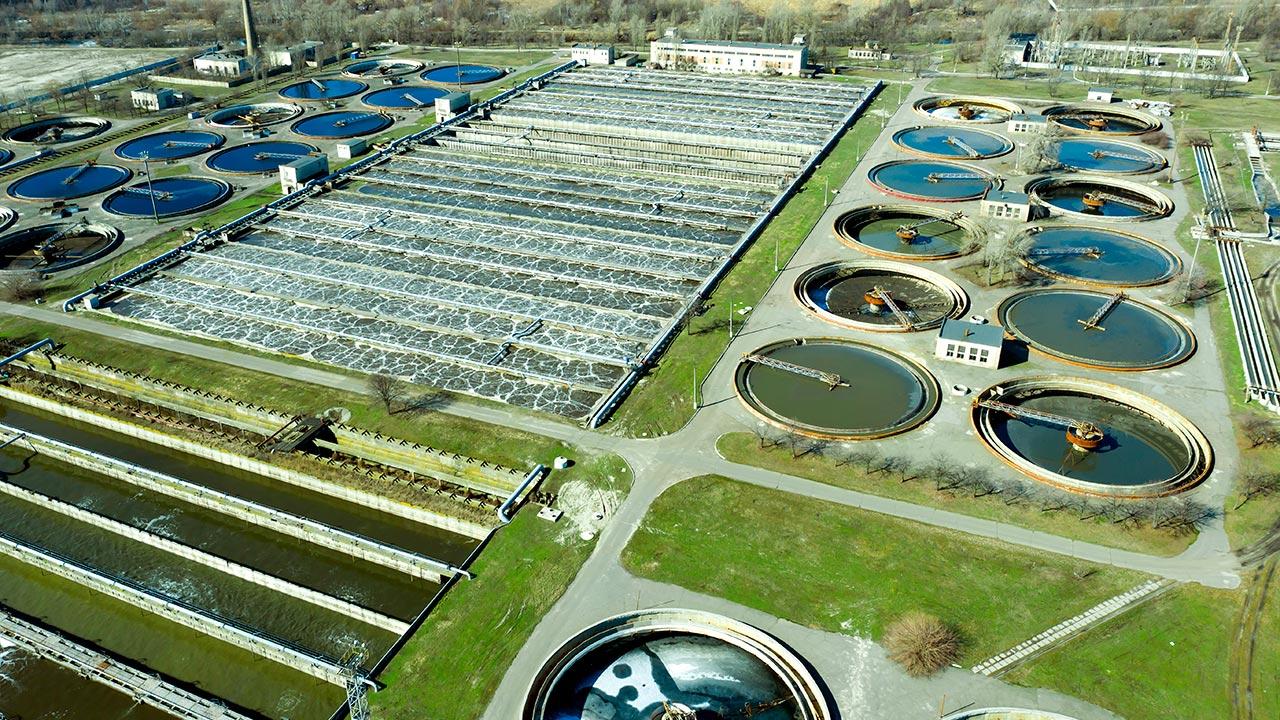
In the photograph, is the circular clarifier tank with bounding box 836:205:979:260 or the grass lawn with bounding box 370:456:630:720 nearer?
the grass lawn with bounding box 370:456:630:720

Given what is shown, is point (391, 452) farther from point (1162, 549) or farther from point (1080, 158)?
point (1080, 158)

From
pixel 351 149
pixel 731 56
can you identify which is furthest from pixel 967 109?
pixel 351 149

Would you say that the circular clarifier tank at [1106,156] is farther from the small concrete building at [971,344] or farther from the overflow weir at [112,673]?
the overflow weir at [112,673]

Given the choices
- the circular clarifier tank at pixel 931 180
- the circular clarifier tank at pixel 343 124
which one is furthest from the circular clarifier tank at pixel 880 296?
the circular clarifier tank at pixel 343 124

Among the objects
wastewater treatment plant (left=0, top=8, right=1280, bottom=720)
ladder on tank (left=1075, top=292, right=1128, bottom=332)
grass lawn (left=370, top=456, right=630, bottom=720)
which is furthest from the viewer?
ladder on tank (left=1075, top=292, right=1128, bottom=332)

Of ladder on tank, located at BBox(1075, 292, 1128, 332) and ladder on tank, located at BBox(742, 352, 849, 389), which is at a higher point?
ladder on tank, located at BBox(1075, 292, 1128, 332)

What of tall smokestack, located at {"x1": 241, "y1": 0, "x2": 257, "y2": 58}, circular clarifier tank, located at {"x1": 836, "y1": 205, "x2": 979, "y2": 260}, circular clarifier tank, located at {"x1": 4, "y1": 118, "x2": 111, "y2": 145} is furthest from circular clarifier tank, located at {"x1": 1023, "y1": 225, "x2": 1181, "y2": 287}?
tall smokestack, located at {"x1": 241, "y1": 0, "x2": 257, "y2": 58}

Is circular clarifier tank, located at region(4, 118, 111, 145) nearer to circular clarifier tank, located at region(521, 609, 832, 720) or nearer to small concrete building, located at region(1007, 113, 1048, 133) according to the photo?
circular clarifier tank, located at region(521, 609, 832, 720)
